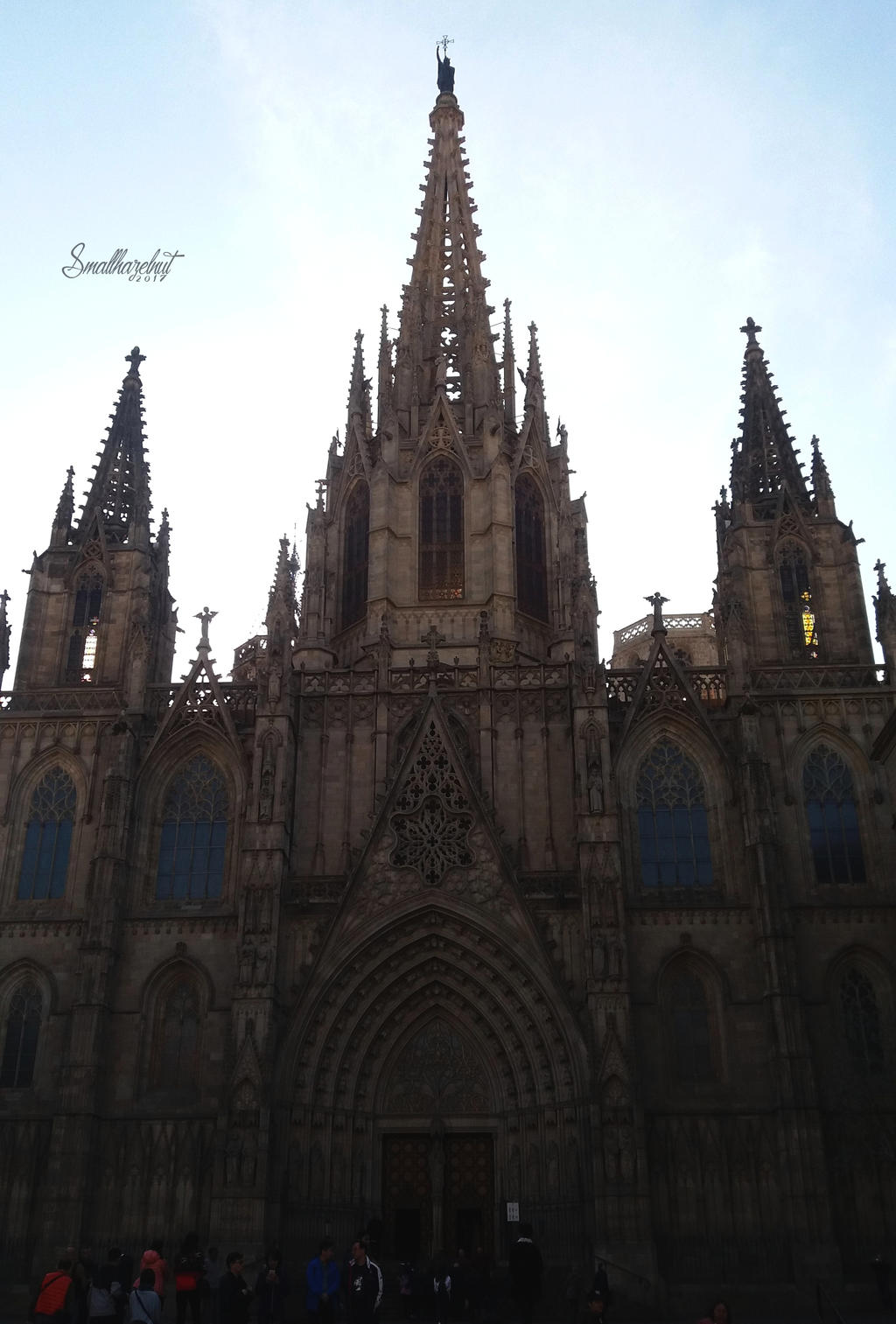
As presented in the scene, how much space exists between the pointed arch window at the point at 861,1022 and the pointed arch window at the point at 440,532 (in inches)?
632

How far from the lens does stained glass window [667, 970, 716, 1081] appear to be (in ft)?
92.9

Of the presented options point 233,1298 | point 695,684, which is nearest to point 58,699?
point 695,684

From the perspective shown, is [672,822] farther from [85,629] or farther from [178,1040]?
[85,629]

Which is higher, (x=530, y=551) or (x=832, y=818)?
(x=530, y=551)

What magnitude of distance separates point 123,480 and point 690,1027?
2489 centimetres

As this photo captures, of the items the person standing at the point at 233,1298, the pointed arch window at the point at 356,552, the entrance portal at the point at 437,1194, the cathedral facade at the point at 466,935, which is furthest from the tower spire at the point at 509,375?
the person standing at the point at 233,1298

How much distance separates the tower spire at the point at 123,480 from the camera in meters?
38.5

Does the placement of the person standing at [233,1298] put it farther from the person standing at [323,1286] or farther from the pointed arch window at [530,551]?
the pointed arch window at [530,551]

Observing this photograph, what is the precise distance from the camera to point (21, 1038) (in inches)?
1172

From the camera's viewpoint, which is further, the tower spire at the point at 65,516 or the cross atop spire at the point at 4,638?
the tower spire at the point at 65,516

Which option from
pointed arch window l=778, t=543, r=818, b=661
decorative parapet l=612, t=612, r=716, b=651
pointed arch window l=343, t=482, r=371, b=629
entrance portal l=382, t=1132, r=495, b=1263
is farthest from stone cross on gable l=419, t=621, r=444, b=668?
decorative parapet l=612, t=612, r=716, b=651

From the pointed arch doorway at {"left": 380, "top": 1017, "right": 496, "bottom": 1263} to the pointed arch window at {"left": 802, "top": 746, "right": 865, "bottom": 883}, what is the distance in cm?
1012

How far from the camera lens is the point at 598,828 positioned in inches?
1145

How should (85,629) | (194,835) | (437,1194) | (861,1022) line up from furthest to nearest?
(85,629), (194,835), (861,1022), (437,1194)
